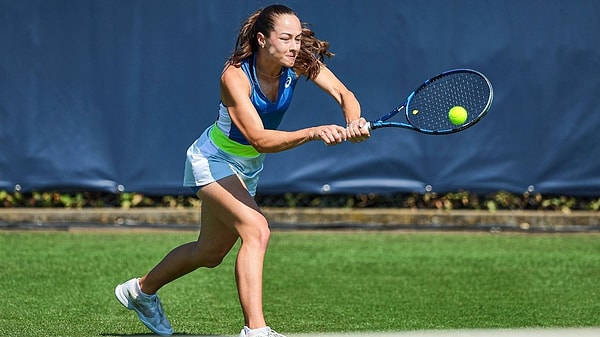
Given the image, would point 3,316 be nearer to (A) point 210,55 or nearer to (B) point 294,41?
(B) point 294,41

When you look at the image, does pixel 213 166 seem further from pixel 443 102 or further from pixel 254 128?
pixel 443 102

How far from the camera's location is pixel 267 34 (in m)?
4.88

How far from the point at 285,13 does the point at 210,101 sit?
362cm

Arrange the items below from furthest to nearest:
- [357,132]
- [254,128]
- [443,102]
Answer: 1. [443,102]
2. [254,128]
3. [357,132]

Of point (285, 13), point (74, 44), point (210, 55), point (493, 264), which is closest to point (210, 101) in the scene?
point (210, 55)

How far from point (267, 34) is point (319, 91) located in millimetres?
3499

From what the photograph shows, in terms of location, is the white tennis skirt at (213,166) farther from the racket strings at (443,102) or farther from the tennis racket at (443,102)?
the racket strings at (443,102)

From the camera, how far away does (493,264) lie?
7.41m

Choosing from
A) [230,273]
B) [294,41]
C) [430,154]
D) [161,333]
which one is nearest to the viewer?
[294,41]

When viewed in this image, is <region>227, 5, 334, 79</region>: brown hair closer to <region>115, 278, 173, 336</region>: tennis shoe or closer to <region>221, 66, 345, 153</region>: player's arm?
<region>221, 66, 345, 153</region>: player's arm

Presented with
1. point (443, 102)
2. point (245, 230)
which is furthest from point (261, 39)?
point (443, 102)

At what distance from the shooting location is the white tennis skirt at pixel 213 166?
16.4ft

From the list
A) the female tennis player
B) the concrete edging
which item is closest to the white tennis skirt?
the female tennis player

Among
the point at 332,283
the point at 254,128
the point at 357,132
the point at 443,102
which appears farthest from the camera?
the point at 332,283
